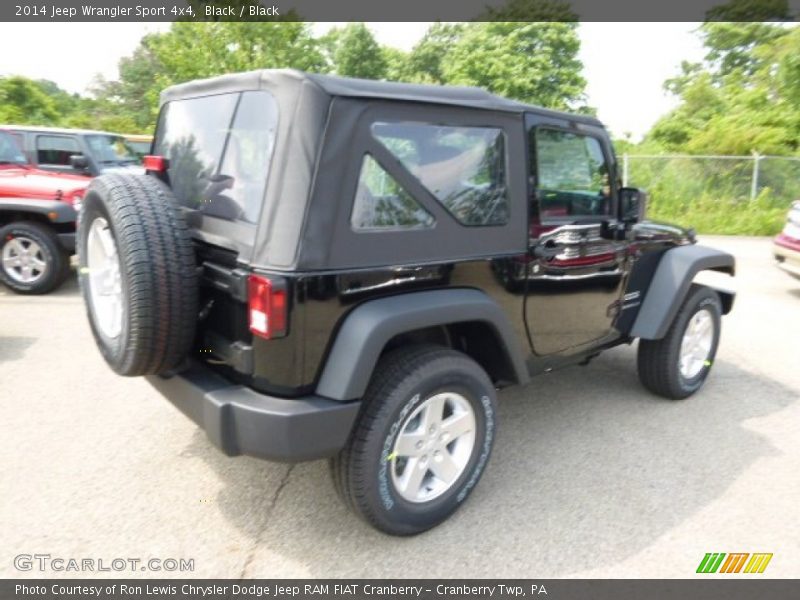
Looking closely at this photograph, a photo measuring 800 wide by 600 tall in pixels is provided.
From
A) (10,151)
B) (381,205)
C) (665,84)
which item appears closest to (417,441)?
(381,205)

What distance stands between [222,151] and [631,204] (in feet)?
7.71

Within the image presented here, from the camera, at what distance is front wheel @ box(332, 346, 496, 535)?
2.40 m

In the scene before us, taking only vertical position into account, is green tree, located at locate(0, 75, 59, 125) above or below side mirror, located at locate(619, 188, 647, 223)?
above

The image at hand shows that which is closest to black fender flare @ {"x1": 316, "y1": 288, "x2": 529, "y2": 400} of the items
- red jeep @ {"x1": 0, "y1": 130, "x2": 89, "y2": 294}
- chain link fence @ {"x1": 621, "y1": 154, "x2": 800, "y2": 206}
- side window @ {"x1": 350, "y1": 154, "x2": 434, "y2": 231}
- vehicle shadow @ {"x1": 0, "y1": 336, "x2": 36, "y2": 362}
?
side window @ {"x1": 350, "y1": 154, "x2": 434, "y2": 231}

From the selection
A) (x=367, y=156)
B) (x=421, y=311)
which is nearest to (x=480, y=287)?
(x=421, y=311)

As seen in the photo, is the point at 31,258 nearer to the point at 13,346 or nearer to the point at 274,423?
the point at 13,346

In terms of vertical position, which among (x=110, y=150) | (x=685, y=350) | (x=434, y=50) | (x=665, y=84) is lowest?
(x=685, y=350)

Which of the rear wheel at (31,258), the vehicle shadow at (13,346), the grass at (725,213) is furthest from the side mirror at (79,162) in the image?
the grass at (725,213)

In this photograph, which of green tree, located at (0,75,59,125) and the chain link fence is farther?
green tree, located at (0,75,59,125)

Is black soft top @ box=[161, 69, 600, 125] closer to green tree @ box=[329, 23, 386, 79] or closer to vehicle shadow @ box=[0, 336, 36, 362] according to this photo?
vehicle shadow @ box=[0, 336, 36, 362]

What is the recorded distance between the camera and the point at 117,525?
266 centimetres

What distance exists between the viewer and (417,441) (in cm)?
259

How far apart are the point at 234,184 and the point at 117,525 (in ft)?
5.29

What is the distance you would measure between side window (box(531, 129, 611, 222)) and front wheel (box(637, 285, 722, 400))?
3.37 feet
